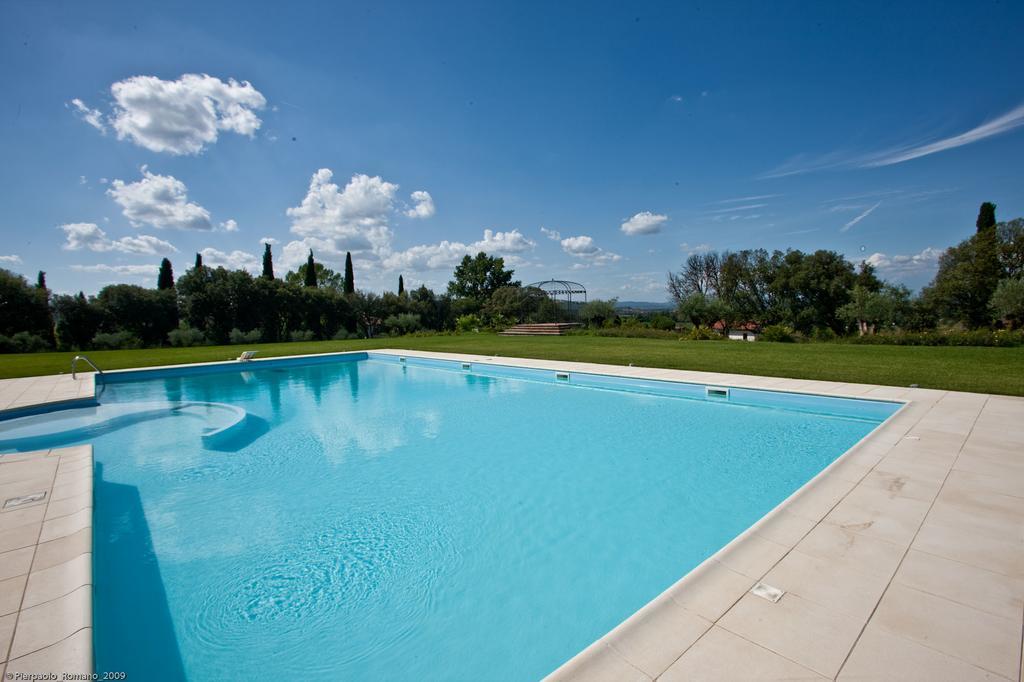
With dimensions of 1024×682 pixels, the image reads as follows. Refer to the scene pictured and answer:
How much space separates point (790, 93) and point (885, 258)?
578 inches

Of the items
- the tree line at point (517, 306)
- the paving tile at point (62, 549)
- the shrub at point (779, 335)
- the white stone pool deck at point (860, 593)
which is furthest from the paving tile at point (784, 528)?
the shrub at point (779, 335)

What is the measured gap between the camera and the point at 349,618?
230 cm

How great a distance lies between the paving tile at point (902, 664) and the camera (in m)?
1.33

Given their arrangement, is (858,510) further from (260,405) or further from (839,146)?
(839,146)

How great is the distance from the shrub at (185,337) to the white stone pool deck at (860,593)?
1794 centimetres

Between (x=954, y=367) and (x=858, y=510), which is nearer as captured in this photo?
(x=858, y=510)

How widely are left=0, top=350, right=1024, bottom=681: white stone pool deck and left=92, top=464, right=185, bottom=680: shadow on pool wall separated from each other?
21.3 inches

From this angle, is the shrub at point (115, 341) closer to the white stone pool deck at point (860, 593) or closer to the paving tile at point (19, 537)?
the paving tile at point (19, 537)

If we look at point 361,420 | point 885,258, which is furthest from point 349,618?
point 885,258

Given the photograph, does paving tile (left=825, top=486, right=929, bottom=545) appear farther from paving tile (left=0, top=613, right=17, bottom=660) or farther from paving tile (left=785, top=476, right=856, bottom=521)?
paving tile (left=0, top=613, right=17, bottom=660)

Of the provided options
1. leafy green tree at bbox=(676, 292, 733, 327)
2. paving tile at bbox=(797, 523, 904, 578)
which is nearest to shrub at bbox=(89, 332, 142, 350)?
paving tile at bbox=(797, 523, 904, 578)

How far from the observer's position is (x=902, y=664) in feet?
4.52

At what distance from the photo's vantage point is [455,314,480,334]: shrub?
75.9 feet

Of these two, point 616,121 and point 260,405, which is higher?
point 616,121
